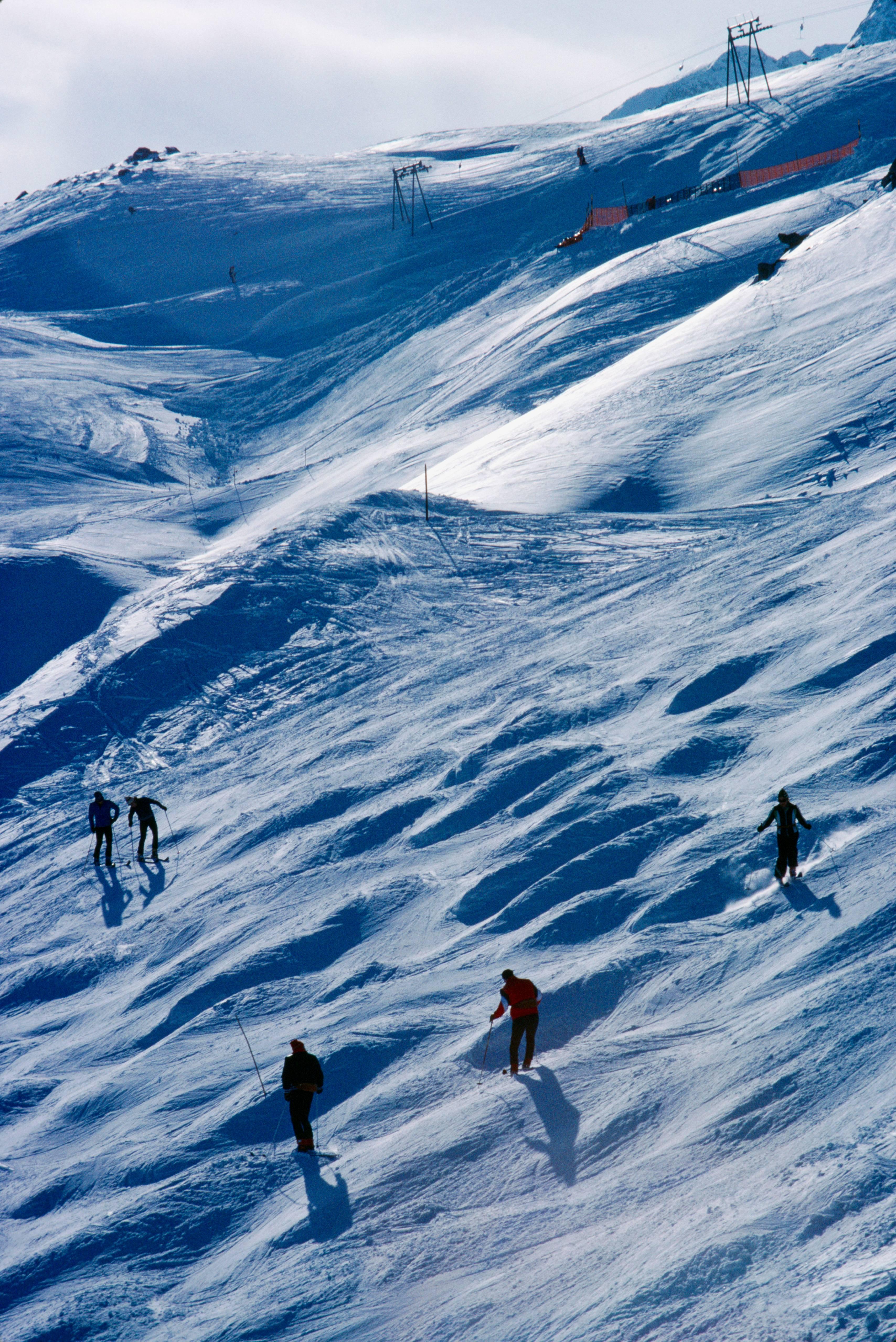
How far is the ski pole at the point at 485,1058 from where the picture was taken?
8.24 m

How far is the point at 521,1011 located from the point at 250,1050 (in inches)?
121

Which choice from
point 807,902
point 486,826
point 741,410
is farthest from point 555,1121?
point 741,410

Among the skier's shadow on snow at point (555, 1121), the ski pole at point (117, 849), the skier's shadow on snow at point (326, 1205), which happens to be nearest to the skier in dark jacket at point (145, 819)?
the ski pole at point (117, 849)

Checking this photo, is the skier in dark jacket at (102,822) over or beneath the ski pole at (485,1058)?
over

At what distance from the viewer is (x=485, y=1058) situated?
845cm

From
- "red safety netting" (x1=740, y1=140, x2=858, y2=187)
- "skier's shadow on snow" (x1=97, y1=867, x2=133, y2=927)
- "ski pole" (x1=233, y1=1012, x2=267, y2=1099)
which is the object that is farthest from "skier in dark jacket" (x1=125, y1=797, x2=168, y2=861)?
"red safety netting" (x1=740, y1=140, x2=858, y2=187)

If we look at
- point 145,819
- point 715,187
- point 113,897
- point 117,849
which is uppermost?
point 715,187

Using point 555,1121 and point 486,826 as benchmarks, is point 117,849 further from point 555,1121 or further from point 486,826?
point 555,1121

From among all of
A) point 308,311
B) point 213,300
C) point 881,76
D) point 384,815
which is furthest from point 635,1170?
point 881,76

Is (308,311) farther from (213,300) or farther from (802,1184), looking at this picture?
(802,1184)

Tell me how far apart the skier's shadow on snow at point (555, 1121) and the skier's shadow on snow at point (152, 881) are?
6768 mm

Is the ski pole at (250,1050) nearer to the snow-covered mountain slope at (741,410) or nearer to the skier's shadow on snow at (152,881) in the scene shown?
the skier's shadow on snow at (152,881)

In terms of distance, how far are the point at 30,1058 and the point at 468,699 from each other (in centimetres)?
767

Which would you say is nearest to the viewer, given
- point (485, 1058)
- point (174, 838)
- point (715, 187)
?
point (485, 1058)
